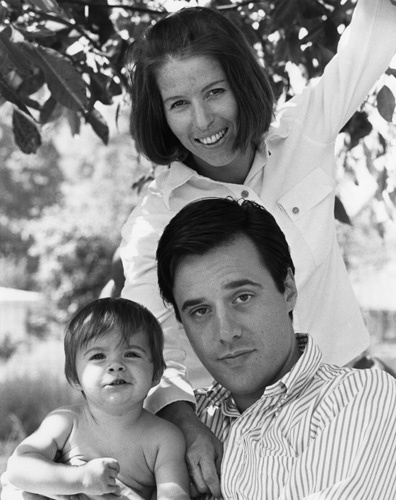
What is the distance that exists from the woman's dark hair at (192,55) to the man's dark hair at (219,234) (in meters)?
0.45

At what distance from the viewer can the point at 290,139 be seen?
3400mm

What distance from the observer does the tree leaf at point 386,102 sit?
158 inches

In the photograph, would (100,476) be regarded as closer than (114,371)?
Yes

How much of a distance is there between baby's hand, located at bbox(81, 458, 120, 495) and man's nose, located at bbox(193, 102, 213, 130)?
A: 1048mm

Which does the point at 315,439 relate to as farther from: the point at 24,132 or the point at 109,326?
the point at 24,132

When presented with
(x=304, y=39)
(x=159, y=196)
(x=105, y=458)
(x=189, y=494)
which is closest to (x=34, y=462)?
(x=105, y=458)

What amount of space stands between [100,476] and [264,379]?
0.47 m

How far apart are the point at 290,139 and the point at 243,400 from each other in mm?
984

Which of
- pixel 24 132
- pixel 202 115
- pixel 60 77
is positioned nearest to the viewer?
pixel 202 115

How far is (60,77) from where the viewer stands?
3.54 metres

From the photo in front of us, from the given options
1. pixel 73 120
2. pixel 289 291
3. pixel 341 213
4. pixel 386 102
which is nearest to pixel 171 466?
pixel 289 291

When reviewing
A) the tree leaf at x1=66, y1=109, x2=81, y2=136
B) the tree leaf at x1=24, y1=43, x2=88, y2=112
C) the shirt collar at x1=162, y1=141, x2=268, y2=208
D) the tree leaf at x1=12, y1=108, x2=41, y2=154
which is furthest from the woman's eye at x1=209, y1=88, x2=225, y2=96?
the tree leaf at x1=66, y1=109, x2=81, y2=136

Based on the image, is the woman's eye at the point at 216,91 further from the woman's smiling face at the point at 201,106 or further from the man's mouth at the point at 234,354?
the man's mouth at the point at 234,354

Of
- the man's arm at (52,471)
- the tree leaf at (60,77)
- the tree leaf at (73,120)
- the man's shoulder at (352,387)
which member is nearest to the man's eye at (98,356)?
the man's arm at (52,471)
